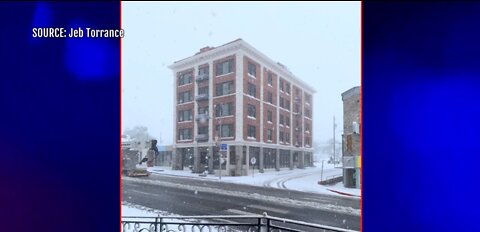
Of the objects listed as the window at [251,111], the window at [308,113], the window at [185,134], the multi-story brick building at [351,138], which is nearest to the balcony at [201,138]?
the window at [185,134]

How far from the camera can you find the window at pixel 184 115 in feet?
10.6

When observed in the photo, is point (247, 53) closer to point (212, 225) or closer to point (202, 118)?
point (202, 118)

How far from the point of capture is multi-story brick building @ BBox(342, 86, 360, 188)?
2.81 metres

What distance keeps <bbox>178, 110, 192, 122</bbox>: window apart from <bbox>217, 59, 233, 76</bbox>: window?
23.3 inches

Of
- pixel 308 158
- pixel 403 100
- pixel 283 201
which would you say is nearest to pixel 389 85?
pixel 403 100

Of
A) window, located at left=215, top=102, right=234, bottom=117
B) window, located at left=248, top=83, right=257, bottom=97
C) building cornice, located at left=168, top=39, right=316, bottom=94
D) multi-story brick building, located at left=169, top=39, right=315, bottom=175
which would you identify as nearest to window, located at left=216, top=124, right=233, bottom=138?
multi-story brick building, located at left=169, top=39, right=315, bottom=175

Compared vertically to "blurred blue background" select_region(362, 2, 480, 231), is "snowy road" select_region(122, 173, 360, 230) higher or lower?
lower

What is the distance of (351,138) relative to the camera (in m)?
2.92

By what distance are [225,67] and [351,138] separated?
162 centimetres

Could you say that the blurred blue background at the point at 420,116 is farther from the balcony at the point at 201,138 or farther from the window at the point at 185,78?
the window at the point at 185,78

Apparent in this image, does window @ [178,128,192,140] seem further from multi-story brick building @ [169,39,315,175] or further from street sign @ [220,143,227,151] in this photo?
street sign @ [220,143,227,151]

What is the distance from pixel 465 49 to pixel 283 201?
235 cm
